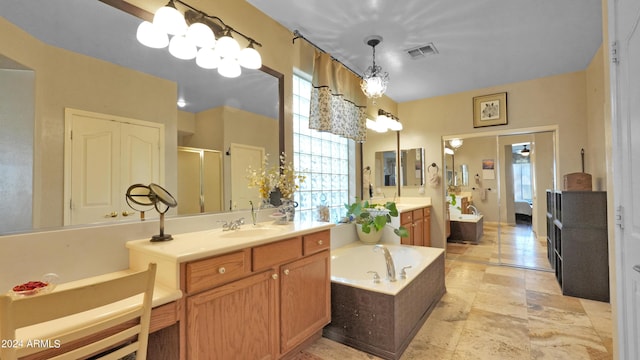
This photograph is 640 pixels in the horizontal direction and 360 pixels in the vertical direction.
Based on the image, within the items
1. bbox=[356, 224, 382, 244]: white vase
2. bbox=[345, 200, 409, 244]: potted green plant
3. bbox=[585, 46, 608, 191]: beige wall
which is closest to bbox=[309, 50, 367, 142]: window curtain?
bbox=[345, 200, 409, 244]: potted green plant

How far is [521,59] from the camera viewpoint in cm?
322

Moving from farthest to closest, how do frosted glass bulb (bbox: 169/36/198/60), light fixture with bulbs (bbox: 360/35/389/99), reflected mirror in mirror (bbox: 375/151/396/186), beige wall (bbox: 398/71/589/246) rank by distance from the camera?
reflected mirror in mirror (bbox: 375/151/396/186)
beige wall (bbox: 398/71/589/246)
light fixture with bulbs (bbox: 360/35/389/99)
frosted glass bulb (bbox: 169/36/198/60)

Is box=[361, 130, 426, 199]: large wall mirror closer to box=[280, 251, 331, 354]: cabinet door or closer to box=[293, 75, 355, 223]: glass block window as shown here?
box=[293, 75, 355, 223]: glass block window

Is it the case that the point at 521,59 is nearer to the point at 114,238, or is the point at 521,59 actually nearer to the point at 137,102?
the point at 137,102

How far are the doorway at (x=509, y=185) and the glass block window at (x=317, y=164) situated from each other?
1.85 metres

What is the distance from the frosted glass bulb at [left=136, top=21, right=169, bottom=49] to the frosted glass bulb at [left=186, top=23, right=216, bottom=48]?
0.57ft

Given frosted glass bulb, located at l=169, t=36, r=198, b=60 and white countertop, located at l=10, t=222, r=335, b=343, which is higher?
frosted glass bulb, located at l=169, t=36, r=198, b=60

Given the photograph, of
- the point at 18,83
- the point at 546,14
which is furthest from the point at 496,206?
the point at 18,83

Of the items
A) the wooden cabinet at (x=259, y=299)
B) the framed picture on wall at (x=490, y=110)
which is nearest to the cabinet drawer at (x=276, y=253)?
the wooden cabinet at (x=259, y=299)

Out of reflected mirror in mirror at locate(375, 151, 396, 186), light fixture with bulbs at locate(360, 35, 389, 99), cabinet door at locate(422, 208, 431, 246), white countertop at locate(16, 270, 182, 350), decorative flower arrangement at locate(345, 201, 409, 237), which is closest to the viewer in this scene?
white countertop at locate(16, 270, 182, 350)

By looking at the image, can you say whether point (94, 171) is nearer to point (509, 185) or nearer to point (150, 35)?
point (150, 35)

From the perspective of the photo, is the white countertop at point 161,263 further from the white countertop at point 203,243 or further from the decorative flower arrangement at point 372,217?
the decorative flower arrangement at point 372,217

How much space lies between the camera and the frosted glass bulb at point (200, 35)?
1.76m

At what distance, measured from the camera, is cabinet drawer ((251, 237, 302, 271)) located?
155 cm
